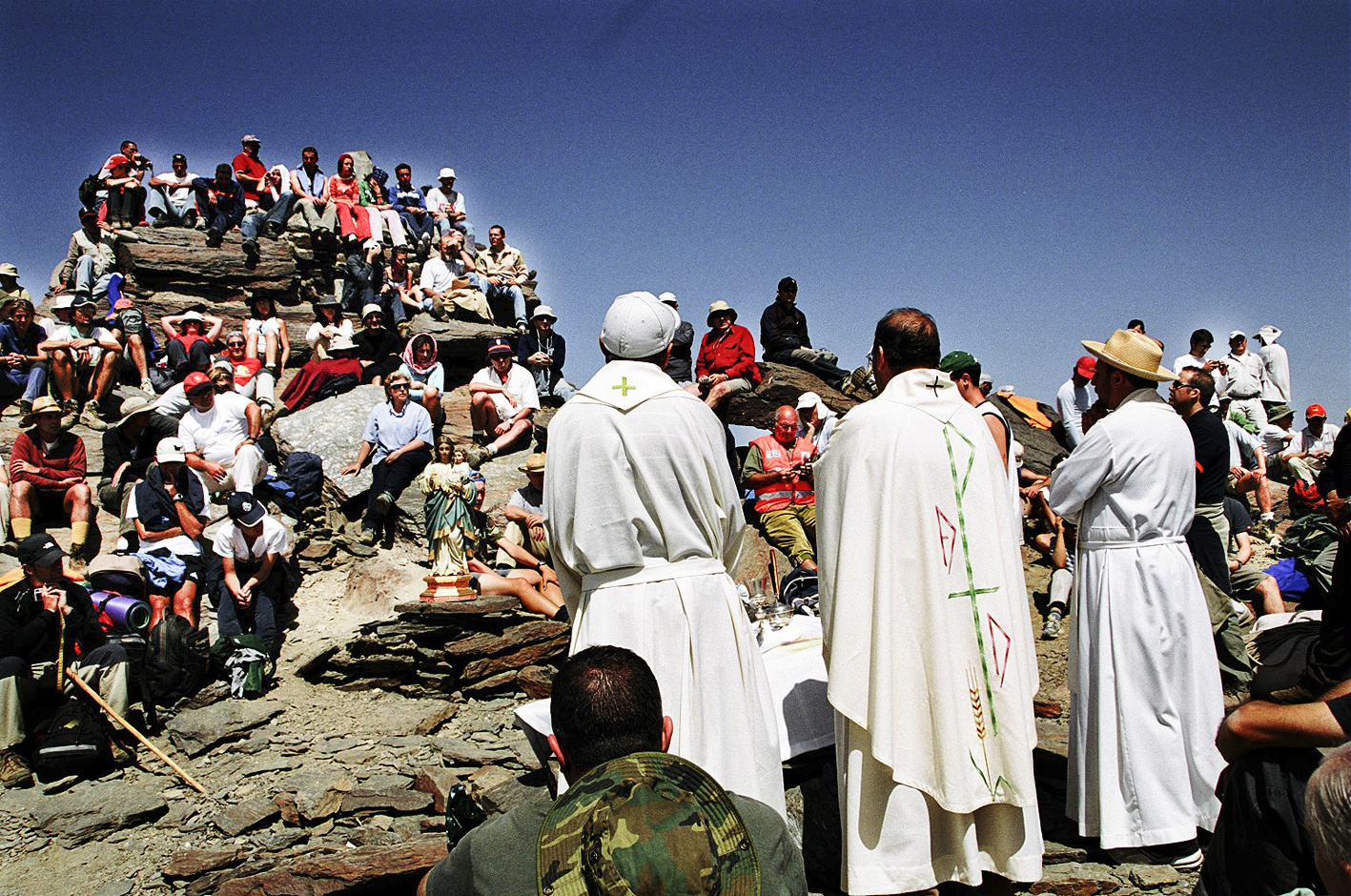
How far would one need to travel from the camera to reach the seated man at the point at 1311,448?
14.2m

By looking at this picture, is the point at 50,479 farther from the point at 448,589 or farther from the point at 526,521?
the point at 526,521

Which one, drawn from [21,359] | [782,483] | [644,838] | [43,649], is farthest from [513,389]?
[644,838]

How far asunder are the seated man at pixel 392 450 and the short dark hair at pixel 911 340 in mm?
8116

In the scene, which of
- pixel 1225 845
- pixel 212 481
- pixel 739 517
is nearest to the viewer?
pixel 1225 845

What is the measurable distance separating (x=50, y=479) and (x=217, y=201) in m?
9.05

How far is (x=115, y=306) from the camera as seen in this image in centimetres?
1520

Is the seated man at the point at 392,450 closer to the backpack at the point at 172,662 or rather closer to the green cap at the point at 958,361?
the backpack at the point at 172,662

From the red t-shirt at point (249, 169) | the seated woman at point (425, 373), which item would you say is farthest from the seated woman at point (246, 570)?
the red t-shirt at point (249, 169)

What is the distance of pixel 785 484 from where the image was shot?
10.0 meters

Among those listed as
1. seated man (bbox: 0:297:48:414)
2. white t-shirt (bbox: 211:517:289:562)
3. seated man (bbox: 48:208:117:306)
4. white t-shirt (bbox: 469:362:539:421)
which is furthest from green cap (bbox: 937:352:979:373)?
seated man (bbox: 48:208:117:306)

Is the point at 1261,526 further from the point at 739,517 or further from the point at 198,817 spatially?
the point at 198,817

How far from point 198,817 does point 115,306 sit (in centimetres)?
1172

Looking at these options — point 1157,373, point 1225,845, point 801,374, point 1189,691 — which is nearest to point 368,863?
point 1225,845

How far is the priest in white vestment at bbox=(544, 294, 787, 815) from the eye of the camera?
3.62 meters
